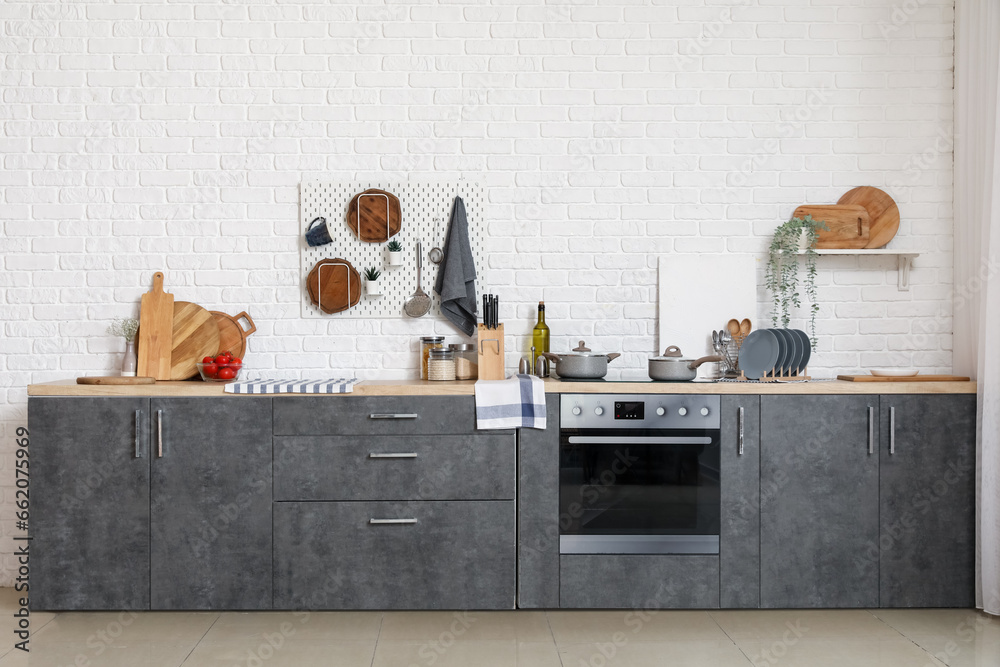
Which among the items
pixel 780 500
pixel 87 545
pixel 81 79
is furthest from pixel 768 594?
pixel 81 79

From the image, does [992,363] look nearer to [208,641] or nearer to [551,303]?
[551,303]

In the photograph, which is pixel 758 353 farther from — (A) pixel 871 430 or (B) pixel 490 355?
(B) pixel 490 355

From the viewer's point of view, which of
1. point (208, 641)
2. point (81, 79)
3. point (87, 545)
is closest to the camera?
point (208, 641)

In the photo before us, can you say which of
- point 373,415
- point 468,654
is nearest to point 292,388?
point 373,415

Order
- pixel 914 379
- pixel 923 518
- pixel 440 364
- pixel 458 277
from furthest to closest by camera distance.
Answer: pixel 458 277 → pixel 440 364 → pixel 914 379 → pixel 923 518

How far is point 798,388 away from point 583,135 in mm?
1493

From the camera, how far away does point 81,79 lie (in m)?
3.34

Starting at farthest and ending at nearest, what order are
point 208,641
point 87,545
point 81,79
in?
1. point 81,79
2. point 87,545
3. point 208,641

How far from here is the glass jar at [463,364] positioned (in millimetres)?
3232

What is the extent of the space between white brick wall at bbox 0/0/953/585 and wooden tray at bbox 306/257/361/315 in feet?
0.27

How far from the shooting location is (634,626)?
283 centimetres

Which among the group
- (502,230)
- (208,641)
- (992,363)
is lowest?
(208,641)

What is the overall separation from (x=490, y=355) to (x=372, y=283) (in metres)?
0.67

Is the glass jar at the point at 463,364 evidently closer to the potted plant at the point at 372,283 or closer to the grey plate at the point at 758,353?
the potted plant at the point at 372,283
